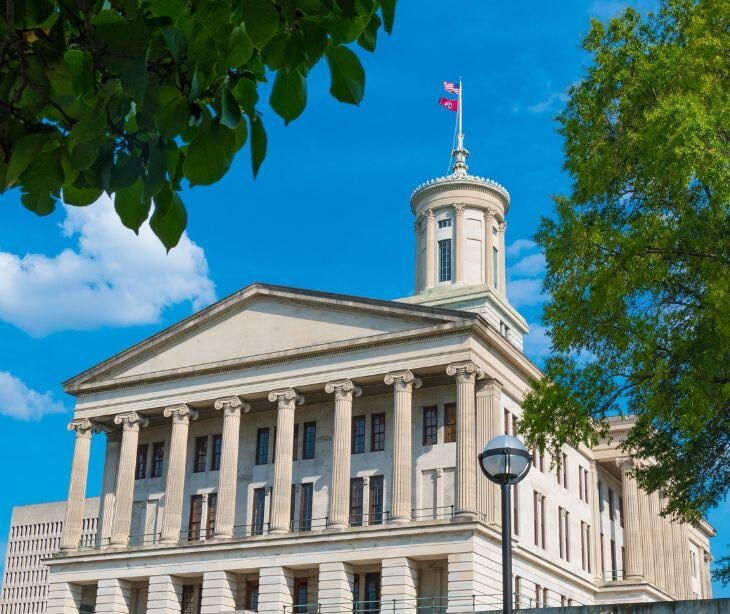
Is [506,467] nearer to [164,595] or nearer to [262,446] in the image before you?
[164,595]

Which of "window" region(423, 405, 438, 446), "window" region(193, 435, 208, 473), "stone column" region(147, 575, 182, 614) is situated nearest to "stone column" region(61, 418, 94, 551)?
→ "stone column" region(147, 575, 182, 614)

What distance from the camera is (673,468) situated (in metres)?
27.4

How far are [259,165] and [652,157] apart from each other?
21.8 meters

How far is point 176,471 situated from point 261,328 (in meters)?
8.93

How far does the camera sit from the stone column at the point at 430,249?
69188 mm

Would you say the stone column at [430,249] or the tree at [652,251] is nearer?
the tree at [652,251]

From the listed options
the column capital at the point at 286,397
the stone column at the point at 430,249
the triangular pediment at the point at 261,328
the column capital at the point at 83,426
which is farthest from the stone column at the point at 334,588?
the stone column at the point at 430,249

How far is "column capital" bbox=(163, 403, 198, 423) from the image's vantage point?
59.0m

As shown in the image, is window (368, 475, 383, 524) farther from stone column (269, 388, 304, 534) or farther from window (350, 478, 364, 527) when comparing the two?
stone column (269, 388, 304, 534)

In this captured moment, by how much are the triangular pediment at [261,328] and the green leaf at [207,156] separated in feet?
159

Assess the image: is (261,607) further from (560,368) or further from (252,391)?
(560,368)

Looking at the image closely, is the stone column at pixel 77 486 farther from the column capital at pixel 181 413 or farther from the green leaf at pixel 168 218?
the green leaf at pixel 168 218

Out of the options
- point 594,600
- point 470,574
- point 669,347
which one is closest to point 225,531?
point 470,574

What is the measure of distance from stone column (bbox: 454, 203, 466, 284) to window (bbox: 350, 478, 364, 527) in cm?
1789
